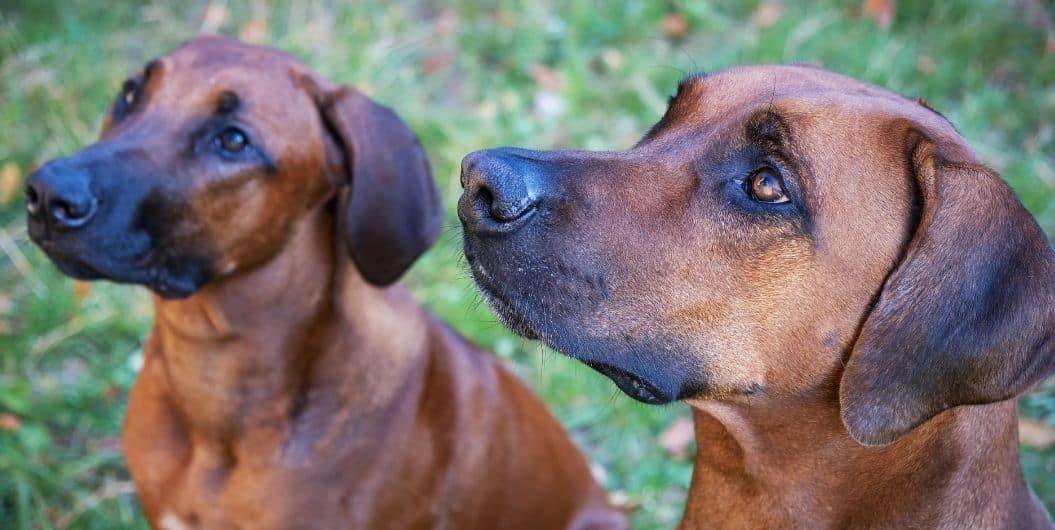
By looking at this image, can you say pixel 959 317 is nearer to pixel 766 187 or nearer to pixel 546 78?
pixel 766 187

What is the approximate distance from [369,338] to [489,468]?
71 cm

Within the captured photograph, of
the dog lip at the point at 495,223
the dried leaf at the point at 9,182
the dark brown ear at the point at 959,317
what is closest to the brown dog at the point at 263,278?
the dog lip at the point at 495,223

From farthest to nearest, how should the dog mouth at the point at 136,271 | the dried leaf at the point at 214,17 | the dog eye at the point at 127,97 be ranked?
the dried leaf at the point at 214,17, the dog eye at the point at 127,97, the dog mouth at the point at 136,271

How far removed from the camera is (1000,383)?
229 cm

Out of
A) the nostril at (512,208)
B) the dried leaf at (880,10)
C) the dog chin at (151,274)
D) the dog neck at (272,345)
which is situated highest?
the nostril at (512,208)

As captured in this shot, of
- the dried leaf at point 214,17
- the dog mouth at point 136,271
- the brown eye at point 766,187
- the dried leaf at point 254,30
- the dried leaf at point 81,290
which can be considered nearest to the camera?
the brown eye at point 766,187

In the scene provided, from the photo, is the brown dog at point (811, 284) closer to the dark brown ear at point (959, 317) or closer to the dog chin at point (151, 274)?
the dark brown ear at point (959, 317)

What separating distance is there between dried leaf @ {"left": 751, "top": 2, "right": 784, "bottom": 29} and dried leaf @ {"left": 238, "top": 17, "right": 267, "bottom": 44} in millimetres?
3728

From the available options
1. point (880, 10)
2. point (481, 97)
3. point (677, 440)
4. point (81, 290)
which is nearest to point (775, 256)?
point (677, 440)

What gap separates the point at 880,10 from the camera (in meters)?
8.02

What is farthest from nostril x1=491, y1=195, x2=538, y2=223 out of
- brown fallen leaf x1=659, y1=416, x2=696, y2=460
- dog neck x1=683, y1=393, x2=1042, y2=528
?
brown fallen leaf x1=659, y1=416, x2=696, y2=460

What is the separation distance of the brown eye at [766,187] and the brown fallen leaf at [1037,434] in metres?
3.14

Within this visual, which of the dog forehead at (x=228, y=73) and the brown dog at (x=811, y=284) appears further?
the dog forehead at (x=228, y=73)

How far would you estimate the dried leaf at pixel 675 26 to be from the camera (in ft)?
26.1
